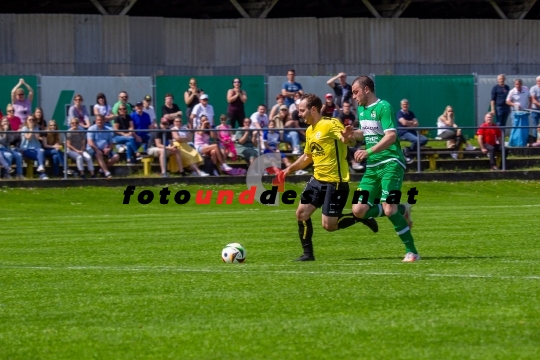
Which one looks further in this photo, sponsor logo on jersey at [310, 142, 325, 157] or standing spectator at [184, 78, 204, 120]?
standing spectator at [184, 78, 204, 120]

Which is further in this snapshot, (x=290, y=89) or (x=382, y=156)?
(x=290, y=89)

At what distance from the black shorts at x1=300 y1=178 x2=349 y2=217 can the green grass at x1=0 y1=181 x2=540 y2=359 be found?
25.1 inches

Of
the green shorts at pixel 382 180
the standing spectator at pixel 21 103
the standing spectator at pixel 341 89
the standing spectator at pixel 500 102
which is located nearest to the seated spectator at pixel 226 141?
the standing spectator at pixel 341 89

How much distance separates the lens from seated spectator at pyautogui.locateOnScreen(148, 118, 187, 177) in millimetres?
26125

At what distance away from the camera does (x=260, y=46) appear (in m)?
37.4

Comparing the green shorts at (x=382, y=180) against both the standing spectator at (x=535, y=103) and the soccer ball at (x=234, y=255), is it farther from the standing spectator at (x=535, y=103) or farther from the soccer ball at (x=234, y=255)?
the standing spectator at (x=535, y=103)

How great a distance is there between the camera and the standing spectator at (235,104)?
27.6 m

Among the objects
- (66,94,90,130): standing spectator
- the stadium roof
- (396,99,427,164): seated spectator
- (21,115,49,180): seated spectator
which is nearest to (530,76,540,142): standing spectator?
(396,99,427,164): seated spectator

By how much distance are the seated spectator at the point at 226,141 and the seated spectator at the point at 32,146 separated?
4.24 m

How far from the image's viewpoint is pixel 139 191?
2578 cm

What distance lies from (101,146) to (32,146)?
1625mm

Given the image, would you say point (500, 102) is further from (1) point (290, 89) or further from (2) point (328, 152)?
(2) point (328, 152)

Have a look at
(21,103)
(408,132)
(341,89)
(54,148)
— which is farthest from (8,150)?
(408,132)

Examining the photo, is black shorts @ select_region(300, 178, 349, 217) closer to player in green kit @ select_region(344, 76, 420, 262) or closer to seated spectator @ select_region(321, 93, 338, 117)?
player in green kit @ select_region(344, 76, 420, 262)
